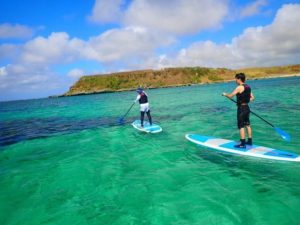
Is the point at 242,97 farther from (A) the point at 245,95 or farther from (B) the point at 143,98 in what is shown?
(B) the point at 143,98

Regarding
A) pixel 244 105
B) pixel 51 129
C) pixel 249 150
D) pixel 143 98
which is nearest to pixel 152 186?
pixel 249 150

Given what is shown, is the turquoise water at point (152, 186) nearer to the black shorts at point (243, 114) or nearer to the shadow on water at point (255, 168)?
the shadow on water at point (255, 168)

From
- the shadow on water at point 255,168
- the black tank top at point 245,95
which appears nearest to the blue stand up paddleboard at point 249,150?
the shadow on water at point 255,168

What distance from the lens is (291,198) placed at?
22.9ft

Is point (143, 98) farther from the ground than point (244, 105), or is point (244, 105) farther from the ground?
point (143, 98)

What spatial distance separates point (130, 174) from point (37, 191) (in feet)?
10.8

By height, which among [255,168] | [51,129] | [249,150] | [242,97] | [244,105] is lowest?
[255,168]

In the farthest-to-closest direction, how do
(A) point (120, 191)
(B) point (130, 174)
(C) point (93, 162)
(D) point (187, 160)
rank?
(C) point (93, 162) → (D) point (187, 160) → (B) point (130, 174) → (A) point (120, 191)

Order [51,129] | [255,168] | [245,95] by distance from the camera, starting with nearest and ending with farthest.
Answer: [255,168]
[245,95]
[51,129]

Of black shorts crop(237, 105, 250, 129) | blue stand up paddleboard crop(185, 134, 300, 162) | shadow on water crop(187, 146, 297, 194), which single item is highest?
black shorts crop(237, 105, 250, 129)

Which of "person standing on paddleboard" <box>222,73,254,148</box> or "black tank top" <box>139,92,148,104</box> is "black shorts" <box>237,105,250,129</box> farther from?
"black tank top" <box>139,92,148,104</box>

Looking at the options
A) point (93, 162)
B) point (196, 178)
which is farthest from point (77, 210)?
point (93, 162)

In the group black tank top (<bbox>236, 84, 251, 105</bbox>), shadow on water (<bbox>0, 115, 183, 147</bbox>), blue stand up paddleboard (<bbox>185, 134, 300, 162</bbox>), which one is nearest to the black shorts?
black tank top (<bbox>236, 84, 251, 105</bbox>)

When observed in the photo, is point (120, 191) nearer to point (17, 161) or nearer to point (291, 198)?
point (291, 198)
